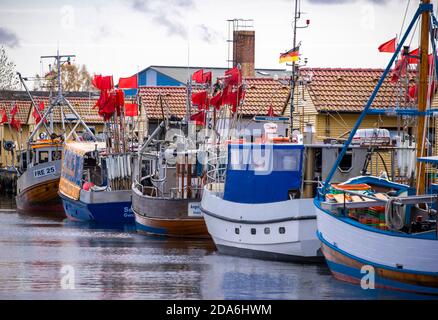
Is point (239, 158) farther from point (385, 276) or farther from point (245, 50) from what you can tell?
point (245, 50)

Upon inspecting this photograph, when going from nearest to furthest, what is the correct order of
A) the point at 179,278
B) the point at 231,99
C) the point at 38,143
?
the point at 179,278, the point at 231,99, the point at 38,143

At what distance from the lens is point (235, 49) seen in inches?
2478

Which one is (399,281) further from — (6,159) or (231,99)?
(6,159)

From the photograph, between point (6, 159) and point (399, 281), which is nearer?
point (399, 281)

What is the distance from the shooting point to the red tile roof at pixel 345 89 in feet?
157

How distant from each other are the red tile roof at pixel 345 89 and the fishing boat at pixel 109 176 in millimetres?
7854

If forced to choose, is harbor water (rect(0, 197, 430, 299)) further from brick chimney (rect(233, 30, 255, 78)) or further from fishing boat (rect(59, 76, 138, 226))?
brick chimney (rect(233, 30, 255, 78))

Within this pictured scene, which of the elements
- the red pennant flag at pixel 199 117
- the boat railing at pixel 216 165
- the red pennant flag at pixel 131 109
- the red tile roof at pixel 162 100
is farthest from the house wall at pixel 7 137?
the boat railing at pixel 216 165

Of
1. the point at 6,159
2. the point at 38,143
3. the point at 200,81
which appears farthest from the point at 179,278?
the point at 6,159

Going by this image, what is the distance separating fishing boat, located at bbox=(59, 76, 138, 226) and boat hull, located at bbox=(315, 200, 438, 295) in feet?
63.7

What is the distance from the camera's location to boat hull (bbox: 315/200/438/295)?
24.2m

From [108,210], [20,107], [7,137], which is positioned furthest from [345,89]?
[20,107]

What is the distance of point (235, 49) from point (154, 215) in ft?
79.3

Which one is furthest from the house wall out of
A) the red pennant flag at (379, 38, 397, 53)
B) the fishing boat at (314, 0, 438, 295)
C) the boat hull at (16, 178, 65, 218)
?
the fishing boat at (314, 0, 438, 295)
